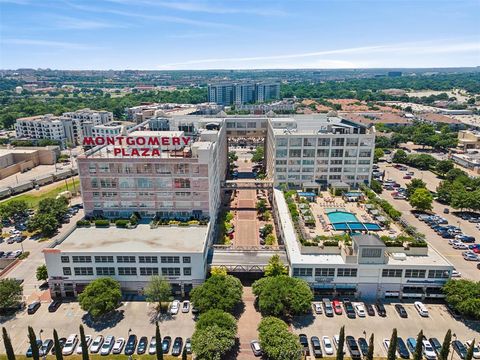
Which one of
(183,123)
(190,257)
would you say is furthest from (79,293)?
(183,123)

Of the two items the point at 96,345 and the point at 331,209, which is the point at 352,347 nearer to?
the point at 331,209

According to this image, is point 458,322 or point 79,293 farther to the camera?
point 79,293

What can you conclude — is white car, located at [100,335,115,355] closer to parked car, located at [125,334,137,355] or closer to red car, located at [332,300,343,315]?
parked car, located at [125,334,137,355]

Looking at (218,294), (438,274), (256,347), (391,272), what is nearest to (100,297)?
(218,294)

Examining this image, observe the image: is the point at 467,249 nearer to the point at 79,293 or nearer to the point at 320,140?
the point at 320,140

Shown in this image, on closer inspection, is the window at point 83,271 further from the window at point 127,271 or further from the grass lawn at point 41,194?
the grass lawn at point 41,194
